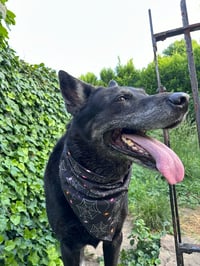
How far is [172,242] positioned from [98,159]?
1612 millimetres

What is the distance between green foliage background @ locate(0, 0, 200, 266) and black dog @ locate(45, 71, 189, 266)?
394 mm

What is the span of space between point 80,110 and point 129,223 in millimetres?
1983

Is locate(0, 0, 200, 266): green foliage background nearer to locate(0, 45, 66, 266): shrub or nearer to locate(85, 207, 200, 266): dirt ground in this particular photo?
locate(0, 45, 66, 266): shrub

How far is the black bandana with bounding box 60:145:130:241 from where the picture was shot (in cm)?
180

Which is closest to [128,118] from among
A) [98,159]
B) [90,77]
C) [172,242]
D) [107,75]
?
[98,159]

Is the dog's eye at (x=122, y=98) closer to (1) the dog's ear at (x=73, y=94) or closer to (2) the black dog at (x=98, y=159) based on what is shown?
(2) the black dog at (x=98, y=159)

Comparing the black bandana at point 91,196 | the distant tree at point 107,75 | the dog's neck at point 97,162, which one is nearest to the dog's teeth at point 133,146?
the dog's neck at point 97,162

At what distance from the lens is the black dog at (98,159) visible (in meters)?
1.67

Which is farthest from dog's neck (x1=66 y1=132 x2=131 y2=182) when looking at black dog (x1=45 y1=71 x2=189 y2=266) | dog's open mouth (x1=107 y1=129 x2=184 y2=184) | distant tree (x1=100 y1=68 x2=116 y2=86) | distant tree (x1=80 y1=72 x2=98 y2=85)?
distant tree (x1=80 y1=72 x2=98 y2=85)

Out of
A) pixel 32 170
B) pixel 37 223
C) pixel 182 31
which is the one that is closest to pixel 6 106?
pixel 32 170

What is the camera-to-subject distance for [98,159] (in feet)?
5.85

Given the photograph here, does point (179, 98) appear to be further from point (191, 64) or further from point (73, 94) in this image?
point (73, 94)

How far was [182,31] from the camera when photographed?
1.86 meters

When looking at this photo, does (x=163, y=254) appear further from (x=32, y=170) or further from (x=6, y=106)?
(x=6, y=106)
